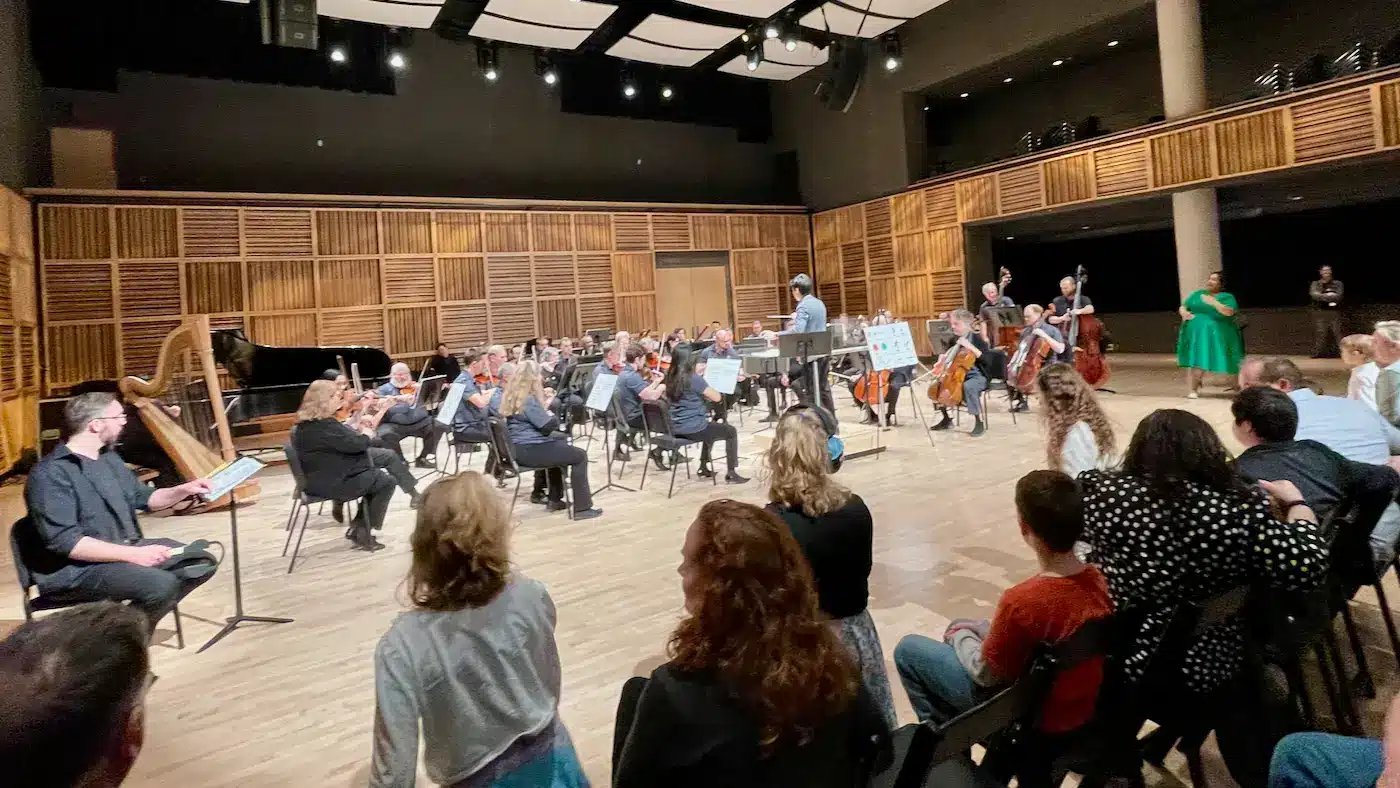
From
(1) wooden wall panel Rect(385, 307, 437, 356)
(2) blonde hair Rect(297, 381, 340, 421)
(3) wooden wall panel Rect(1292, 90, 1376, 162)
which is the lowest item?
(2) blonde hair Rect(297, 381, 340, 421)

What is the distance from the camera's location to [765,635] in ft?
4.04

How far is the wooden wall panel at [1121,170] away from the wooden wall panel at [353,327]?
426 inches

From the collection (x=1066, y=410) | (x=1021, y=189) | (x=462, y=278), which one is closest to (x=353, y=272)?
(x=462, y=278)

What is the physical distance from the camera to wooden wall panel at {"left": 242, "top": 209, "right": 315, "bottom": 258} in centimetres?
1084

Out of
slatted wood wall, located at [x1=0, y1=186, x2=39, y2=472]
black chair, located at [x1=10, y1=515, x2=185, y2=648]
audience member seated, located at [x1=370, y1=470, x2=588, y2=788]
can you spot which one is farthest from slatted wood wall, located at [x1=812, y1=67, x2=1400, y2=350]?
slatted wood wall, located at [x1=0, y1=186, x2=39, y2=472]

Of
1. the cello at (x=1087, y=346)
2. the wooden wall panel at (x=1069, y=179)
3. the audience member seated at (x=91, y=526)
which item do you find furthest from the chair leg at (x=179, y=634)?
the wooden wall panel at (x=1069, y=179)

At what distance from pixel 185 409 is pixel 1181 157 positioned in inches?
456

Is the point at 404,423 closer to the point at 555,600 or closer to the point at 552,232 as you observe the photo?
the point at 555,600

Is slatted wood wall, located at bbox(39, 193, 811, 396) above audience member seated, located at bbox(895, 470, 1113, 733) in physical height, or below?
above

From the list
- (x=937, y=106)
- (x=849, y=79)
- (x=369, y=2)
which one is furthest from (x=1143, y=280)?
(x=369, y=2)

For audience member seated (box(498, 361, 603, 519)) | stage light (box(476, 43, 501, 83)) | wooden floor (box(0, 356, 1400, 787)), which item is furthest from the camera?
stage light (box(476, 43, 501, 83))

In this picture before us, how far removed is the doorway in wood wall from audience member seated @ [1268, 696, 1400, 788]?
13.0m

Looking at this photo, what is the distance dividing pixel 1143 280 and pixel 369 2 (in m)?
13.6

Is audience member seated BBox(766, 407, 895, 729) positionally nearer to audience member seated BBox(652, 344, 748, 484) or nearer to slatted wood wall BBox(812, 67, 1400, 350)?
audience member seated BBox(652, 344, 748, 484)
